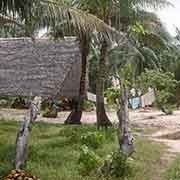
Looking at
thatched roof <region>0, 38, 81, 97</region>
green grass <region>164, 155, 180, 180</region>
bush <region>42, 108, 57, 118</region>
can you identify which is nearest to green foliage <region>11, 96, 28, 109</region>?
bush <region>42, 108, 57, 118</region>

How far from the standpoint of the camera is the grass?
7.73 m

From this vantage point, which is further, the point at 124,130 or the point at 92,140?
the point at 92,140

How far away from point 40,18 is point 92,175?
11.2 feet

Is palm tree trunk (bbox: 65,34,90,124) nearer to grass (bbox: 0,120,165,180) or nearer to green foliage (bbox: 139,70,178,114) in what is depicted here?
grass (bbox: 0,120,165,180)

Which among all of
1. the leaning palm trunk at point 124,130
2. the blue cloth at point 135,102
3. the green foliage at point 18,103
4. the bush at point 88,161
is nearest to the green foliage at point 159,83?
the blue cloth at point 135,102

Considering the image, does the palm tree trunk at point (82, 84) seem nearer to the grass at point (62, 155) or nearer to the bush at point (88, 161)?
the grass at point (62, 155)

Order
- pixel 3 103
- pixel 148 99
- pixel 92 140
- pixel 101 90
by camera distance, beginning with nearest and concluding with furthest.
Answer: pixel 92 140, pixel 101 90, pixel 3 103, pixel 148 99

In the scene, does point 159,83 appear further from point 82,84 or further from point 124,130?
point 124,130

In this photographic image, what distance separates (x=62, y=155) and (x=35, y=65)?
12203mm

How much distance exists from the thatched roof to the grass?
6.66m

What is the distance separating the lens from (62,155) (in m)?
9.57

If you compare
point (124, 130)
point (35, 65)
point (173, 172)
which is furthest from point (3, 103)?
point (173, 172)

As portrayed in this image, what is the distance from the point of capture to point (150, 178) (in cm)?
775

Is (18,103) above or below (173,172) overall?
above
